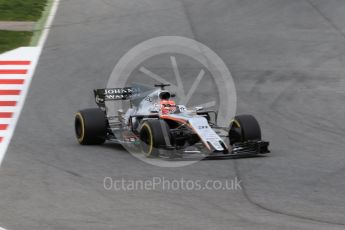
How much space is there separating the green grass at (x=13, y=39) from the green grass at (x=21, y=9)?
6.46 feet

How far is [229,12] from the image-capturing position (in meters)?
27.9

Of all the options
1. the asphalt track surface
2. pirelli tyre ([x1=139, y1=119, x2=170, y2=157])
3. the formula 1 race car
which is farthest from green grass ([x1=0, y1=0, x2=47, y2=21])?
pirelli tyre ([x1=139, y1=119, x2=170, y2=157])

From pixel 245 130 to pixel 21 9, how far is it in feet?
52.2

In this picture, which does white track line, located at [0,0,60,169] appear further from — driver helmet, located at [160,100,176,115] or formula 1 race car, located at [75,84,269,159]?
driver helmet, located at [160,100,176,115]

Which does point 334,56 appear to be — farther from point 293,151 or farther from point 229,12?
point 293,151

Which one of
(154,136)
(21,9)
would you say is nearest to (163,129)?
(154,136)

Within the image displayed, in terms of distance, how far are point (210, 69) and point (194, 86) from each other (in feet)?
6.00

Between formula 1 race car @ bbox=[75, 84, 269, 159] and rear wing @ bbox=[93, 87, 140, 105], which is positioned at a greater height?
rear wing @ bbox=[93, 87, 140, 105]

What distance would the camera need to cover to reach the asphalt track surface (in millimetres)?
10203

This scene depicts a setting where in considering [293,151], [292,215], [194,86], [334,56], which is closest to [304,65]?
[334,56]

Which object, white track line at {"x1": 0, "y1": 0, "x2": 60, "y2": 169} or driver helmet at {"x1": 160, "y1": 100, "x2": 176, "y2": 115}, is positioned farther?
white track line at {"x1": 0, "y1": 0, "x2": 60, "y2": 169}

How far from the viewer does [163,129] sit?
13.7 meters

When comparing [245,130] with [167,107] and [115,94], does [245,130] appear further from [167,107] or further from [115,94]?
[115,94]

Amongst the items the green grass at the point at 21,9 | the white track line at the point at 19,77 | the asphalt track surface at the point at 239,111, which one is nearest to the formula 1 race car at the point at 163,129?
the asphalt track surface at the point at 239,111
